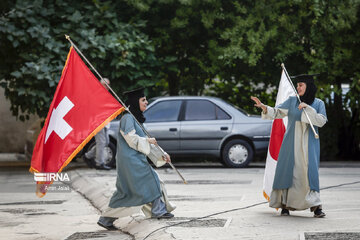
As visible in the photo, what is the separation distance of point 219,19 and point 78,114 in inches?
457

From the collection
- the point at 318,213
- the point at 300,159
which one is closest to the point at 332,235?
the point at 318,213

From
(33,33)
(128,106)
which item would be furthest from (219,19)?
(128,106)

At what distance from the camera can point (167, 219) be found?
9.02 meters

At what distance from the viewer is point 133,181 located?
8.88 metres

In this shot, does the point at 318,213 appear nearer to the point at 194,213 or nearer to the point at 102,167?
the point at 194,213

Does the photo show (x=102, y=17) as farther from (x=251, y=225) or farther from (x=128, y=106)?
(x=251, y=225)

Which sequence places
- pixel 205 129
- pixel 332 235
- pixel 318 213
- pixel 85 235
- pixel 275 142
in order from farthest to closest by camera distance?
pixel 205 129 → pixel 275 142 → pixel 318 213 → pixel 85 235 → pixel 332 235

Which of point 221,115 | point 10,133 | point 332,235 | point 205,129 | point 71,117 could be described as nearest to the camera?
point 332,235

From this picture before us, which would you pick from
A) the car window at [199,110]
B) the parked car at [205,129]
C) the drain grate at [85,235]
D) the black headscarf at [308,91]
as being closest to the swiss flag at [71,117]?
the drain grate at [85,235]

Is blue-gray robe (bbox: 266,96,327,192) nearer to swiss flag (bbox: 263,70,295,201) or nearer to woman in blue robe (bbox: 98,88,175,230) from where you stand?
swiss flag (bbox: 263,70,295,201)

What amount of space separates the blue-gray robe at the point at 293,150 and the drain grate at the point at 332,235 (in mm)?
1340

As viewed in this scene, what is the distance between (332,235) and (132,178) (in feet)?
7.71

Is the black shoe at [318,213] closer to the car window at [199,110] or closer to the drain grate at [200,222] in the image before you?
the drain grate at [200,222]

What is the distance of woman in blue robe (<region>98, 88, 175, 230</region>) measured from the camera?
886 centimetres
